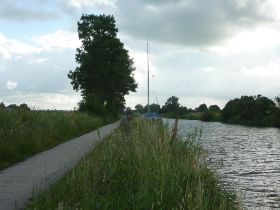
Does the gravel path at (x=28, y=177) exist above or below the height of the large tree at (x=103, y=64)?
below

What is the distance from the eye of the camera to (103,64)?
68500 mm

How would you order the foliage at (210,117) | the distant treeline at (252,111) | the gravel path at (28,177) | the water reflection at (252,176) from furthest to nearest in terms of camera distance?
the foliage at (210,117) → the distant treeline at (252,111) → the water reflection at (252,176) → the gravel path at (28,177)

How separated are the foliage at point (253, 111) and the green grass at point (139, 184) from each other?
10061 cm

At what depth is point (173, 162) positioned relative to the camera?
1256 centimetres

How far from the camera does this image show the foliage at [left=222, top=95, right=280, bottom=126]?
115 metres

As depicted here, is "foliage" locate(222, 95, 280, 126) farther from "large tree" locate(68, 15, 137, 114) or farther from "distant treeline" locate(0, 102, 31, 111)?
"distant treeline" locate(0, 102, 31, 111)

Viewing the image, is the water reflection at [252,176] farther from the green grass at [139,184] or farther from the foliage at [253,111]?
the foliage at [253,111]

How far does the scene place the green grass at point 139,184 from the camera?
8.96 metres

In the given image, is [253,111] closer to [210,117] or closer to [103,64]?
[210,117]

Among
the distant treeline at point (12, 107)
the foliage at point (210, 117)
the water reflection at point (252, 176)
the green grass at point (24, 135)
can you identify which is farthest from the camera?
the foliage at point (210, 117)

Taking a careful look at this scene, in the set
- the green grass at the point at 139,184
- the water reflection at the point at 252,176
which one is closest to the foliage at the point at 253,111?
the water reflection at the point at 252,176

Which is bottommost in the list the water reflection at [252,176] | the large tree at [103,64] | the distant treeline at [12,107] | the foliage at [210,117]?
the water reflection at [252,176]

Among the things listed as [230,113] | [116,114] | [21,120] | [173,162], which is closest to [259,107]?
[230,113]

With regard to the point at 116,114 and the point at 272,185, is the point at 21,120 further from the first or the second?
the point at 116,114
